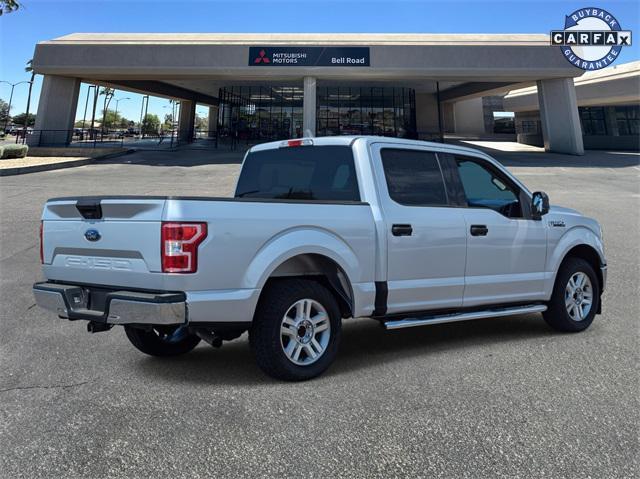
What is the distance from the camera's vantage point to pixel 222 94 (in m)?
43.7

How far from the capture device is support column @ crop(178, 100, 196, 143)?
4856cm

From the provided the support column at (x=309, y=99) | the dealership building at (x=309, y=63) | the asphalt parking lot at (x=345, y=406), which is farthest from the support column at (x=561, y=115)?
the asphalt parking lot at (x=345, y=406)

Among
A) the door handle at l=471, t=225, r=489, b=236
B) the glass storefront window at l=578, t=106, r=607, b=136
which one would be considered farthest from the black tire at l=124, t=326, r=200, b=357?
the glass storefront window at l=578, t=106, r=607, b=136

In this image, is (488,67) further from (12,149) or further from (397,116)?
(12,149)

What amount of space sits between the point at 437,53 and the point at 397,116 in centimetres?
1438

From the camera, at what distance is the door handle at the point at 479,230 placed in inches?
186

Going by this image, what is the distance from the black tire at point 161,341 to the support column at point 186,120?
1820 inches

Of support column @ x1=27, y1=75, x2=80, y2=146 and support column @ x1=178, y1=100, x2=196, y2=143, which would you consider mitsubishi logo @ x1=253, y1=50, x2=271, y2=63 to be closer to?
support column @ x1=27, y1=75, x2=80, y2=146

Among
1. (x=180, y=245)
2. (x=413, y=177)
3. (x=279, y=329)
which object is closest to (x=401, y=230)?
(x=413, y=177)

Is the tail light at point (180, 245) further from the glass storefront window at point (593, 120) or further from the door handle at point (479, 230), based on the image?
the glass storefront window at point (593, 120)

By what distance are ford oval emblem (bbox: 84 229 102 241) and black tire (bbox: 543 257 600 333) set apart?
445cm

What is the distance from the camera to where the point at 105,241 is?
366 centimetres

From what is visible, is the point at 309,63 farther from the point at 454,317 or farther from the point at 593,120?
the point at 593,120

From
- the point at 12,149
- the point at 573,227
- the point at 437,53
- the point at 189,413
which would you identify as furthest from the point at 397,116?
the point at 189,413
